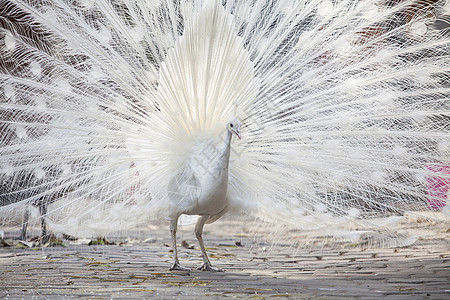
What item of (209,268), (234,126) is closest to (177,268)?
(209,268)

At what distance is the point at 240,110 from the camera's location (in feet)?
16.2

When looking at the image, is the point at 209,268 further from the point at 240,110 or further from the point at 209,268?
the point at 240,110

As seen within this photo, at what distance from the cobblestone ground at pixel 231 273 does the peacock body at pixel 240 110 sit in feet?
1.41

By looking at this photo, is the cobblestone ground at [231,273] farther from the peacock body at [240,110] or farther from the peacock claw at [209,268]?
the peacock body at [240,110]

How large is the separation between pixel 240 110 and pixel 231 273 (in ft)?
4.69

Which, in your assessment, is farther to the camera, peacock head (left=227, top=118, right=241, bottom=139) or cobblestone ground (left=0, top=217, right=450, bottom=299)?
peacock head (left=227, top=118, right=241, bottom=139)

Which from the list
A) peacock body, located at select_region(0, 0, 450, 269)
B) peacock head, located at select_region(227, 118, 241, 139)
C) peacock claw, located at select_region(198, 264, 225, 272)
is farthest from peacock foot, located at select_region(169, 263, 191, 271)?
peacock head, located at select_region(227, 118, 241, 139)

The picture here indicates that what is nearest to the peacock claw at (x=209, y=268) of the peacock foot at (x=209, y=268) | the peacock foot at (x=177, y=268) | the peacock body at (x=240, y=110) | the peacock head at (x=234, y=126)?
the peacock foot at (x=209, y=268)

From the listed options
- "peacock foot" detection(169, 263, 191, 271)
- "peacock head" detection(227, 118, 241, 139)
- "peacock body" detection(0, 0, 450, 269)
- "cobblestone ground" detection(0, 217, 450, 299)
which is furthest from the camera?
"peacock foot" detection(169, 263, 191, 271)

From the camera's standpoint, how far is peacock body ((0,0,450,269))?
4887 mm

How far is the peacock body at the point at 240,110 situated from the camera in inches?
192

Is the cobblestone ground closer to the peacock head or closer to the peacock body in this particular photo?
the peacock body

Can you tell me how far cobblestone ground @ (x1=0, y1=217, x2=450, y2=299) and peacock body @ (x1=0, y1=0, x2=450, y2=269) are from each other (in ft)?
1.41

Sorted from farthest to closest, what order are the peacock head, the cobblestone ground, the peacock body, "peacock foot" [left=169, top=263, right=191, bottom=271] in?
"peacock foot" [left=169, top=263, right=191, bottom=271]
the peacock body
the peacock head
the cobblestone ground
